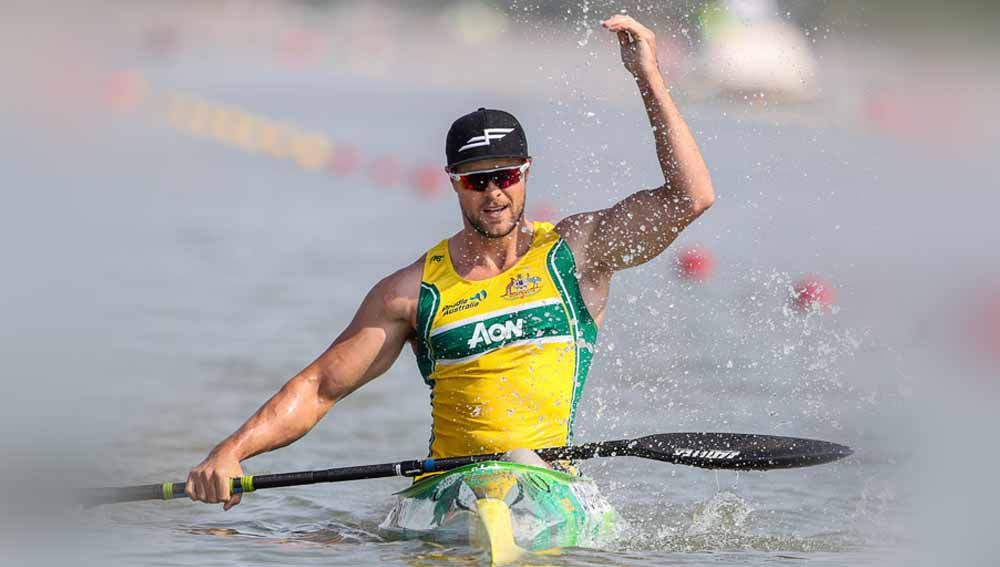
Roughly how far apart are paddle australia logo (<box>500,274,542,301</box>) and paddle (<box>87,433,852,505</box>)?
748 mm

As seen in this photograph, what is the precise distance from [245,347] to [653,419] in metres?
4.25

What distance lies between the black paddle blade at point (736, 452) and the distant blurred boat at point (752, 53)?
39.8 ft

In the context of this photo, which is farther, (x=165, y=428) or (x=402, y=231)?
(x=402, y=231)

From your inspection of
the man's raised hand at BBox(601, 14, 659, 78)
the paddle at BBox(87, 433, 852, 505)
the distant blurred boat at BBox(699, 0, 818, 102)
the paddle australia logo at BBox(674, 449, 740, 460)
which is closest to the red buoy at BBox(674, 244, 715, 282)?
the distant blurred boat at BBox(699, 0, 818, 102)

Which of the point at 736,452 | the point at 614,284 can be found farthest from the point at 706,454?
the point at 614,284

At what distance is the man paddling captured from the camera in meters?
7.42

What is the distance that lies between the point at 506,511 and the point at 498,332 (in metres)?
1.05

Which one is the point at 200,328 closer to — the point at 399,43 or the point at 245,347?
the point at 245,347

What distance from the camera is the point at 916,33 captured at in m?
24.2

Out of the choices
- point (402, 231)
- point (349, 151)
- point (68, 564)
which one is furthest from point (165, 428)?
point (349, 151)

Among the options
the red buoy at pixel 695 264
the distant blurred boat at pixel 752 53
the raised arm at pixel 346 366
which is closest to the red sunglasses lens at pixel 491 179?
the raised arm at pixel 346 366

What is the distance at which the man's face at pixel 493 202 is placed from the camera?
7.43 m

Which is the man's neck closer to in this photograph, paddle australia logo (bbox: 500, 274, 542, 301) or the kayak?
paddle australia logo (bbox: 500, 274, 542, 301)

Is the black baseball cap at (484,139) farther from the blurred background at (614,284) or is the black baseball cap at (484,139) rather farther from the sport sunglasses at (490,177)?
the blurred background at (614,284)
